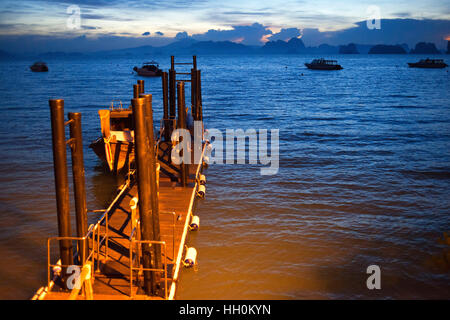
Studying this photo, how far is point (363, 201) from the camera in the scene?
49.1ft

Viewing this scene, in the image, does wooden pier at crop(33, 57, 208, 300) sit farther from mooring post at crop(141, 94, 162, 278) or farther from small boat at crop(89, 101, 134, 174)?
small boat at crop(89, 101, 134, 174)

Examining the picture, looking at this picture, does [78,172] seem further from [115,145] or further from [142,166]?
[115,145]

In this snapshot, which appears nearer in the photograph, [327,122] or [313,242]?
[313,242]

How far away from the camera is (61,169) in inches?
294

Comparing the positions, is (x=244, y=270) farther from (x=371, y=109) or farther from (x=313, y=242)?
(x=371, y=109)

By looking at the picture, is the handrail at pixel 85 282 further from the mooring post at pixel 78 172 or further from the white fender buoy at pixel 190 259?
the white fender buoy at pixel 190 259

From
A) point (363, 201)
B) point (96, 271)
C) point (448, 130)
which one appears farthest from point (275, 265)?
point (448, 130)

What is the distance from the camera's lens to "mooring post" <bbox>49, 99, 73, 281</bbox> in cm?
720

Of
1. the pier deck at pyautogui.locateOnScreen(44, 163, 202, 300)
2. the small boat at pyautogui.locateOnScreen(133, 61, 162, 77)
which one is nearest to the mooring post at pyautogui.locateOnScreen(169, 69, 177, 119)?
the pier deck at pyautogui.locateOnScreen(44, 163, 202, 300)

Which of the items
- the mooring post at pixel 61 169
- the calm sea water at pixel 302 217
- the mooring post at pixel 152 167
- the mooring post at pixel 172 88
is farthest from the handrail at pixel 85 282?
the mooring post at pixel 172 88

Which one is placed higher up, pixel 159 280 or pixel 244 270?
pixel 159 280

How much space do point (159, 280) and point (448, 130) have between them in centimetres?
2936

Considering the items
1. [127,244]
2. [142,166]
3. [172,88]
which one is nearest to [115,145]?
[172,88]
